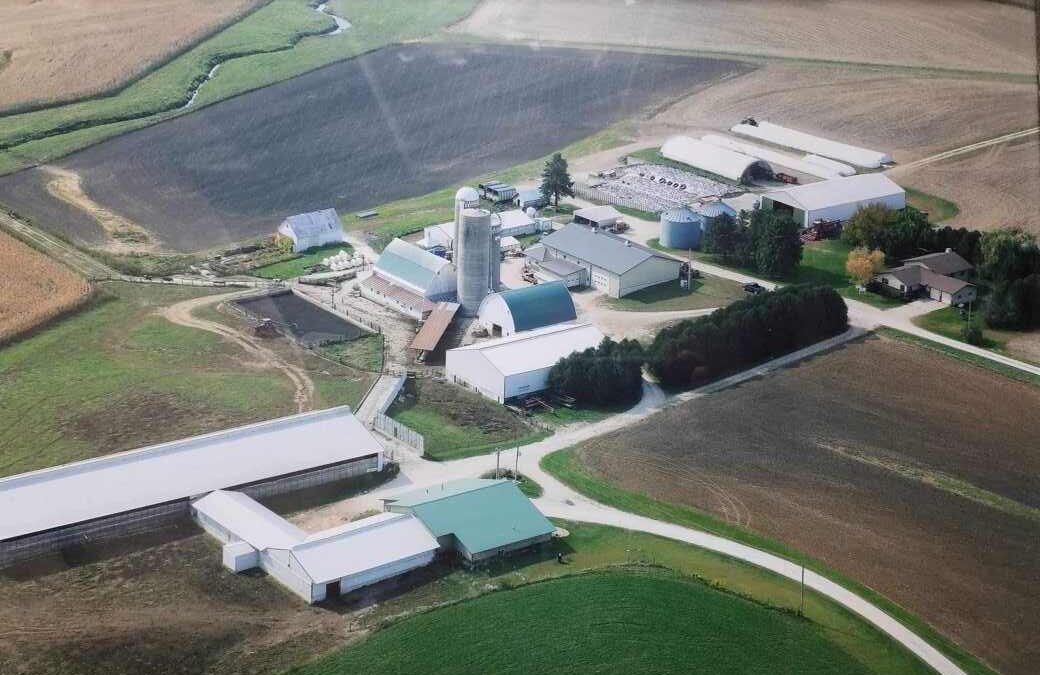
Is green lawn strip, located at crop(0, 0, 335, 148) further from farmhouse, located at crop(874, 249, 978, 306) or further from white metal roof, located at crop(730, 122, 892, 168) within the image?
farmhouse, located at crop(874, 249, 978, 306)

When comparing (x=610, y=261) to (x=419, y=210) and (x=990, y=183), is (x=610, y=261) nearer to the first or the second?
A: (x=419, y=210)

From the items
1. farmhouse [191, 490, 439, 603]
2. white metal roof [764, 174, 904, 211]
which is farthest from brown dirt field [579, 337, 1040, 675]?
white metal roof [764, 174, 904, 211]

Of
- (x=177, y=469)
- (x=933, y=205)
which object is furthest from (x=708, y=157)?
(x=177, y=469)

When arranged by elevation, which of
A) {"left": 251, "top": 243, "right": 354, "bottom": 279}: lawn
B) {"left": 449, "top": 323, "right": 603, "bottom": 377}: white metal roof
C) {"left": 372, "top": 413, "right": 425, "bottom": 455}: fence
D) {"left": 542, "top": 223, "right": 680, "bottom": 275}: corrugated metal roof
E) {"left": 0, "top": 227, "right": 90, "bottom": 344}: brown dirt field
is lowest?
{"left": 251, "top": 243, "right": 354, "bottom": 279}: lawn

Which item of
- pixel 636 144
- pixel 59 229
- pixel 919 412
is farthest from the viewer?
pixel 636 144

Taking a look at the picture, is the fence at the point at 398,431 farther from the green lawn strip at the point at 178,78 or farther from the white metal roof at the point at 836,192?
the green lawn strip at the point at 178,78

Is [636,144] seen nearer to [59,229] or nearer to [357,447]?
[59,229]

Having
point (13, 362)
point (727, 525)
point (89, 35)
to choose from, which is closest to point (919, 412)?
point (727, 525)
